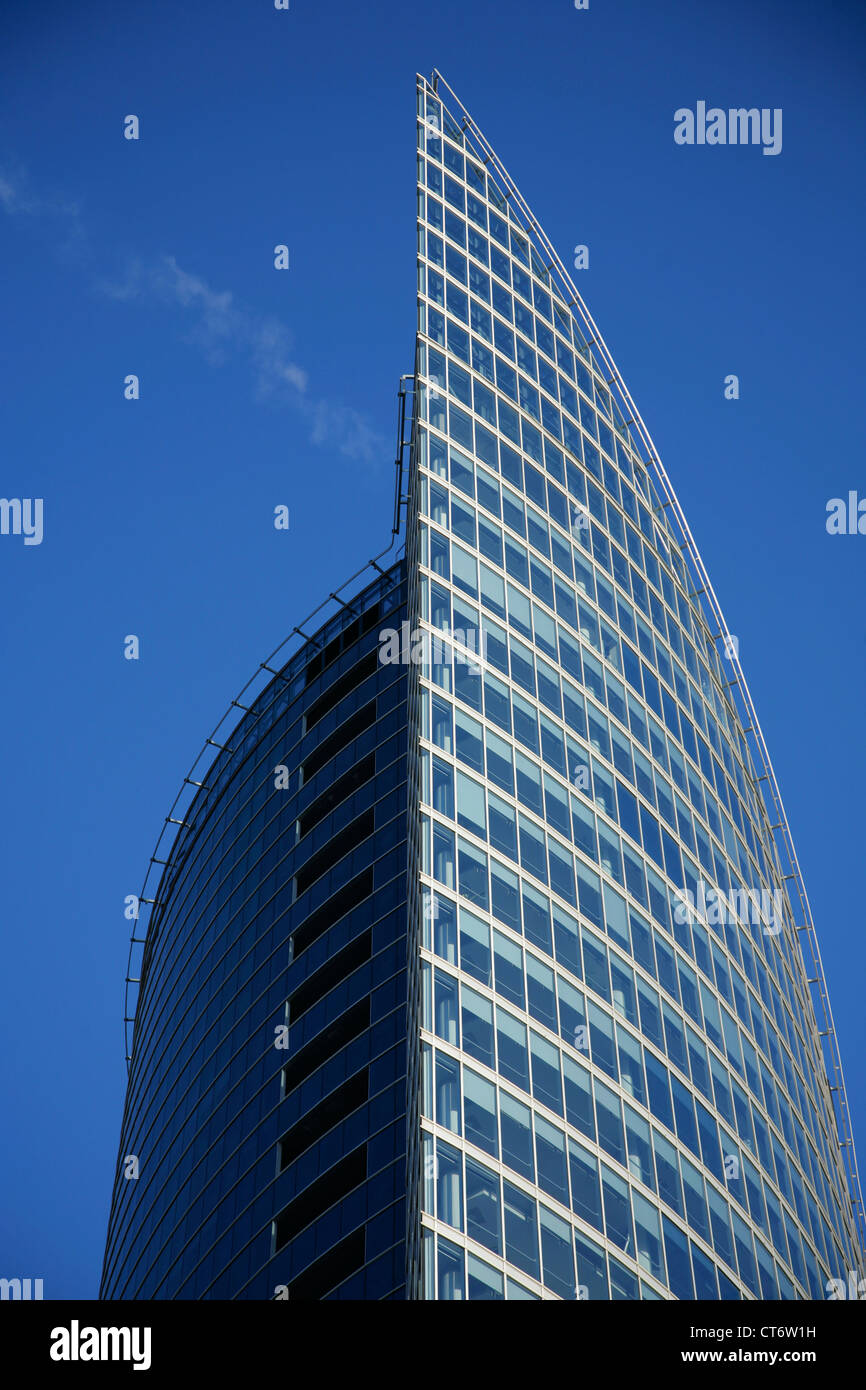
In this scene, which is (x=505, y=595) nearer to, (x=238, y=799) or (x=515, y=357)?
(x=515, y=357)

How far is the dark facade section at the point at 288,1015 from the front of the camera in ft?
197

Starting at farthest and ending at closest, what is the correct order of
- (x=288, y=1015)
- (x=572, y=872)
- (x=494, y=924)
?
(x=288, y=1015) → (x=572, y=872) → (x=494, y=924)

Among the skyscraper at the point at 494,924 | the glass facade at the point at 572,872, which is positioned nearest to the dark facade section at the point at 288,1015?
the skyscraper at the point at 494,924

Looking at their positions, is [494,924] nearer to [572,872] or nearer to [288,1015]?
[572,872]

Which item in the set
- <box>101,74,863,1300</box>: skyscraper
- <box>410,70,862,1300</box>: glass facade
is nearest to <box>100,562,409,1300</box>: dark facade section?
<box>101,74,863,1300</box>: skyscraper

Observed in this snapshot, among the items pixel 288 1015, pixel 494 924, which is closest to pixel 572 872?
pixel 494 924

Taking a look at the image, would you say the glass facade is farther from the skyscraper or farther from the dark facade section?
the dark facade section

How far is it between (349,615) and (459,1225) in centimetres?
4128

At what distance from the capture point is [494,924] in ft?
175

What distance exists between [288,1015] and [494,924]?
18.5 m

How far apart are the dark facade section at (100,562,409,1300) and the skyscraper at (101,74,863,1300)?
202mm

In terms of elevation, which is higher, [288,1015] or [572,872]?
[572,872]

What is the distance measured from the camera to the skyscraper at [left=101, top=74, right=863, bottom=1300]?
51156mm

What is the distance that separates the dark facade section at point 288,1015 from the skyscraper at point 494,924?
20 cm
